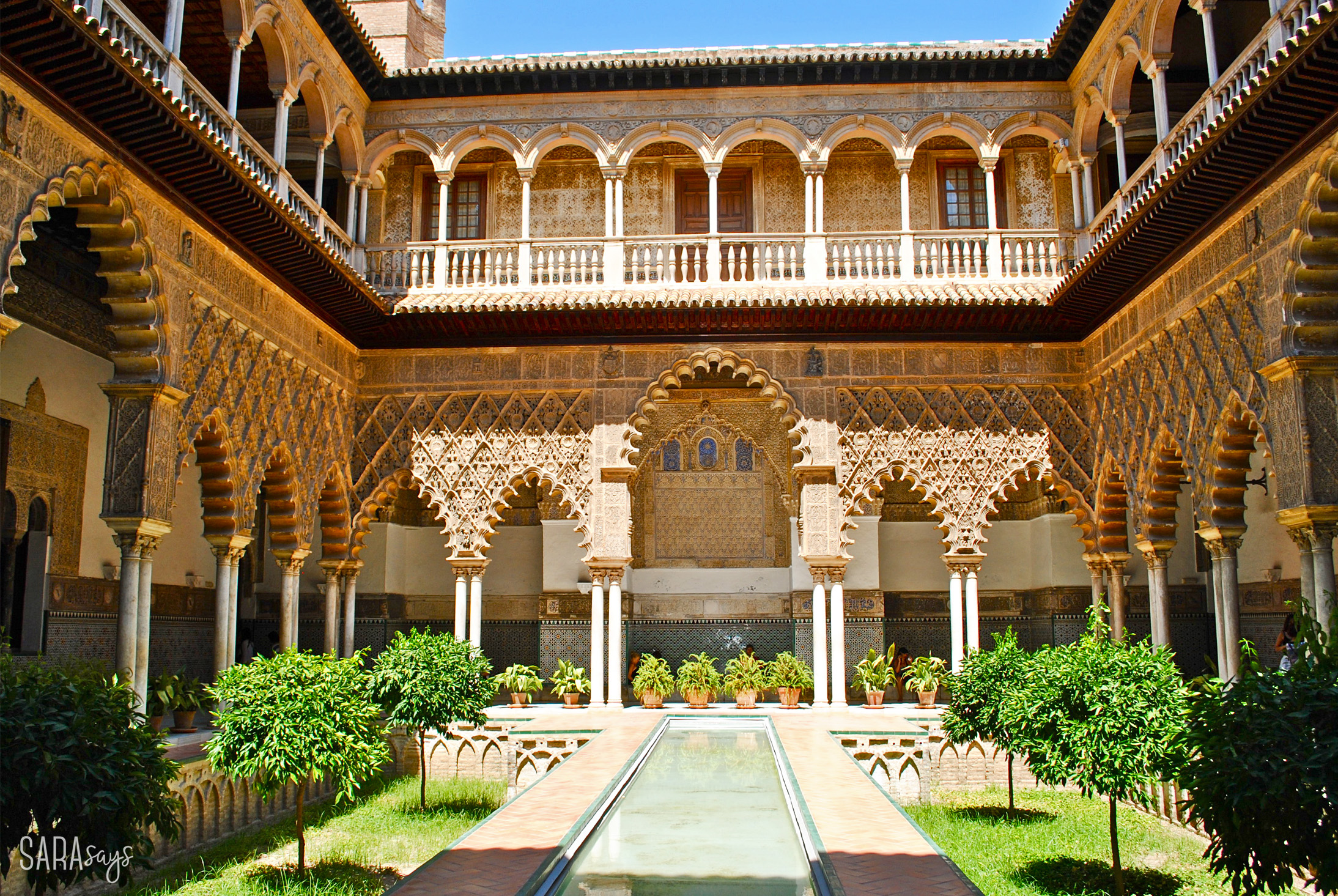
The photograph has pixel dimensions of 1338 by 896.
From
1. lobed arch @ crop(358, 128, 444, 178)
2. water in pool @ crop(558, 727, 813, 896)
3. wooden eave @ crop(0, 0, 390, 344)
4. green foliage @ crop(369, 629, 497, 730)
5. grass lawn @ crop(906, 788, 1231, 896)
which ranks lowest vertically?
grass lawn @ crop(906, 788, 1231, 896)

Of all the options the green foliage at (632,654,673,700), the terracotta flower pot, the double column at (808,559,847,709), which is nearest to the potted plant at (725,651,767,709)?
the terracotta flower pot

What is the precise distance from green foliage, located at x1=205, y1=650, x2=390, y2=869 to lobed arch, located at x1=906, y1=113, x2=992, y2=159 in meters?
9.91

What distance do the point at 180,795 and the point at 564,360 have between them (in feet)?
24.1

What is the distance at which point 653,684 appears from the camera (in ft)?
48.1

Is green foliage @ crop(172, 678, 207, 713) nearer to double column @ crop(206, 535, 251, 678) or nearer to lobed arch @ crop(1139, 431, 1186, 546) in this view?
double column @ crop(206, 535, 251, 678)

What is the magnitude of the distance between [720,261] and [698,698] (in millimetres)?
5695

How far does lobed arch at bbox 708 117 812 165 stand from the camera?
46.2 feet

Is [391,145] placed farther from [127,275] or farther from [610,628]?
[610,628]

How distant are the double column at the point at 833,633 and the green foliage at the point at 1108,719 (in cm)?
604

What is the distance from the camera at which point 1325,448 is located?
861 centimetres

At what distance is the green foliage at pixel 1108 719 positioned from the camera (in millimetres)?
6996

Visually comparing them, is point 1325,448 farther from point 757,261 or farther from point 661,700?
point 661,700

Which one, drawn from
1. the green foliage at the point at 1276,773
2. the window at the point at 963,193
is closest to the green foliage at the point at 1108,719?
the green foliage at the point at 1276,773

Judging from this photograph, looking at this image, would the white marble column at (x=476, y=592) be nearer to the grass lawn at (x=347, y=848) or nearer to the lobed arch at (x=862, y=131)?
the grass lawn at (x=347, y=848)
